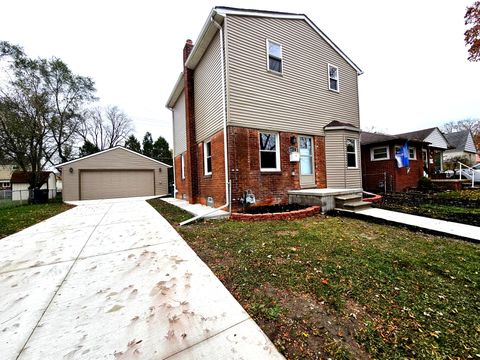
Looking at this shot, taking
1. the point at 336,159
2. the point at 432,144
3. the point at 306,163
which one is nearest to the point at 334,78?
the point at 336,159

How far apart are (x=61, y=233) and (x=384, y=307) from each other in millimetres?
6634

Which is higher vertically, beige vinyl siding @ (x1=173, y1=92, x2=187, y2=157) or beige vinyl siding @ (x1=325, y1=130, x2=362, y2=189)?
beige vinyl siding @ (x1=173, y1=92, x2=187, y2=157)

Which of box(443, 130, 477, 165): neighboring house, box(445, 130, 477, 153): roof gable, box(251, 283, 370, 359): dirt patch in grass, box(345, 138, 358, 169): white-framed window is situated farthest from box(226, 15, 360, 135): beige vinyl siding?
box(445, 130, 477, 153): roof gable

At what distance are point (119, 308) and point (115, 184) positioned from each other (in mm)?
16430

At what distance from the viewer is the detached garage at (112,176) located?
14945 millimetres

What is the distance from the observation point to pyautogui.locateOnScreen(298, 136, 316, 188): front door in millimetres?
8117

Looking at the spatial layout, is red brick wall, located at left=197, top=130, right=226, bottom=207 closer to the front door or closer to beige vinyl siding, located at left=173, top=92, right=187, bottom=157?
beige vinyl siding, located at left=173, top=92, right=187, bottom=157

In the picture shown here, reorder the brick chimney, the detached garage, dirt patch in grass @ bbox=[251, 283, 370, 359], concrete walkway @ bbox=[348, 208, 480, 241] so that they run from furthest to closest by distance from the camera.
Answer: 1. the detached garage
2. the brick chimney
3. concrete walkway @ bbox=[348, 208, 480, 241]
4. dirt patch in grass @ bbox=[251, 283, 370, 359]

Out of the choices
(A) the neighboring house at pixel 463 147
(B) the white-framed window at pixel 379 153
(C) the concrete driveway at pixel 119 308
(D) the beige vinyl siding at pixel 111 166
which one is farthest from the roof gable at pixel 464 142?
(C) the concrete driveway at pixel 119 308

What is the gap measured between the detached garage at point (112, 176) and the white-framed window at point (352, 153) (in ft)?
47.3

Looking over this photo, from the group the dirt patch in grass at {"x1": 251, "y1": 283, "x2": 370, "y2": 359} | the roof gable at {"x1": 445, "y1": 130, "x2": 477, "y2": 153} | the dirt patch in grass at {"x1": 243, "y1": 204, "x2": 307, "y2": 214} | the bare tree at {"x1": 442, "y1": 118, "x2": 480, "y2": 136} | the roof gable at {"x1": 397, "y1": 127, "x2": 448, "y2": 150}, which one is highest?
the bare tree at {"x1": 442, "y1": 118, "x2": 480, "y2": 136}

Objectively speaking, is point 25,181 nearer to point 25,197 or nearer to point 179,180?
point 25,197

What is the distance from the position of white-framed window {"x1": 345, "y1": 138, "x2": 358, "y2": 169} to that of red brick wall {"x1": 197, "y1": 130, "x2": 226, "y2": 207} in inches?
235

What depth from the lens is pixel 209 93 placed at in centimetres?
779
